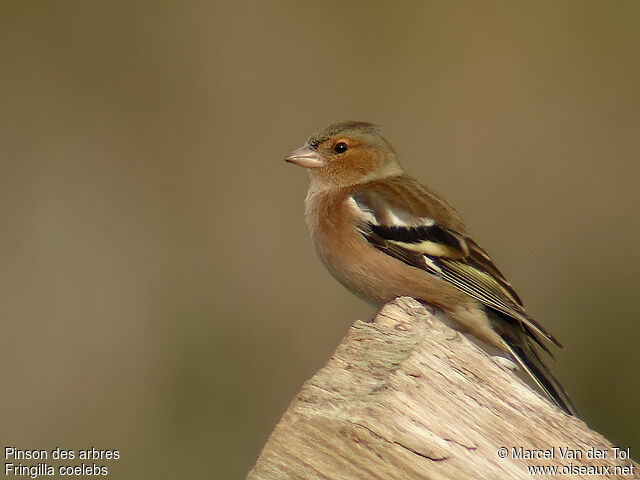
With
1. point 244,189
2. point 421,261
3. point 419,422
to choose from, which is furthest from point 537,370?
point 244,189

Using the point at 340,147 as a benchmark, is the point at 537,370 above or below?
below

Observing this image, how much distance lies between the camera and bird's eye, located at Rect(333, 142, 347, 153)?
5.75m

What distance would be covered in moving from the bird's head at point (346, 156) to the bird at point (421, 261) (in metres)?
0.36

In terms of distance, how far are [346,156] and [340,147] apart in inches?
3.2

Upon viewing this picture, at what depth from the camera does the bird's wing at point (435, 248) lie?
15.2 feet

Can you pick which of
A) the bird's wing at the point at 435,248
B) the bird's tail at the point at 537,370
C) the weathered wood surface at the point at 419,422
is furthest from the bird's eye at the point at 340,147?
the weathered wood surface at the point at 419,422

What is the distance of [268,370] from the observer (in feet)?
21.9

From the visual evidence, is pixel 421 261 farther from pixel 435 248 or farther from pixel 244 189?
pixel 244 189

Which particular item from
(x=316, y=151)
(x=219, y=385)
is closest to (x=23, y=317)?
(x=219, y=385)

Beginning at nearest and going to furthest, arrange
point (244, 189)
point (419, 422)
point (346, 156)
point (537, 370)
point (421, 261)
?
point (419, 422) → point (537, 370) → point (421, 261) → point (346, 156) → point (244, 189)

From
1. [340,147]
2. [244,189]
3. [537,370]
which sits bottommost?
[537,370]

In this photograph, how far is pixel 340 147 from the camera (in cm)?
575

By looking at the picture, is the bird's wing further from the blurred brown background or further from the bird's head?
the blurred brown background

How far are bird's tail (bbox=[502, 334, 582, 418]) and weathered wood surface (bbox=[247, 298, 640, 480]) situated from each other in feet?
4.71
